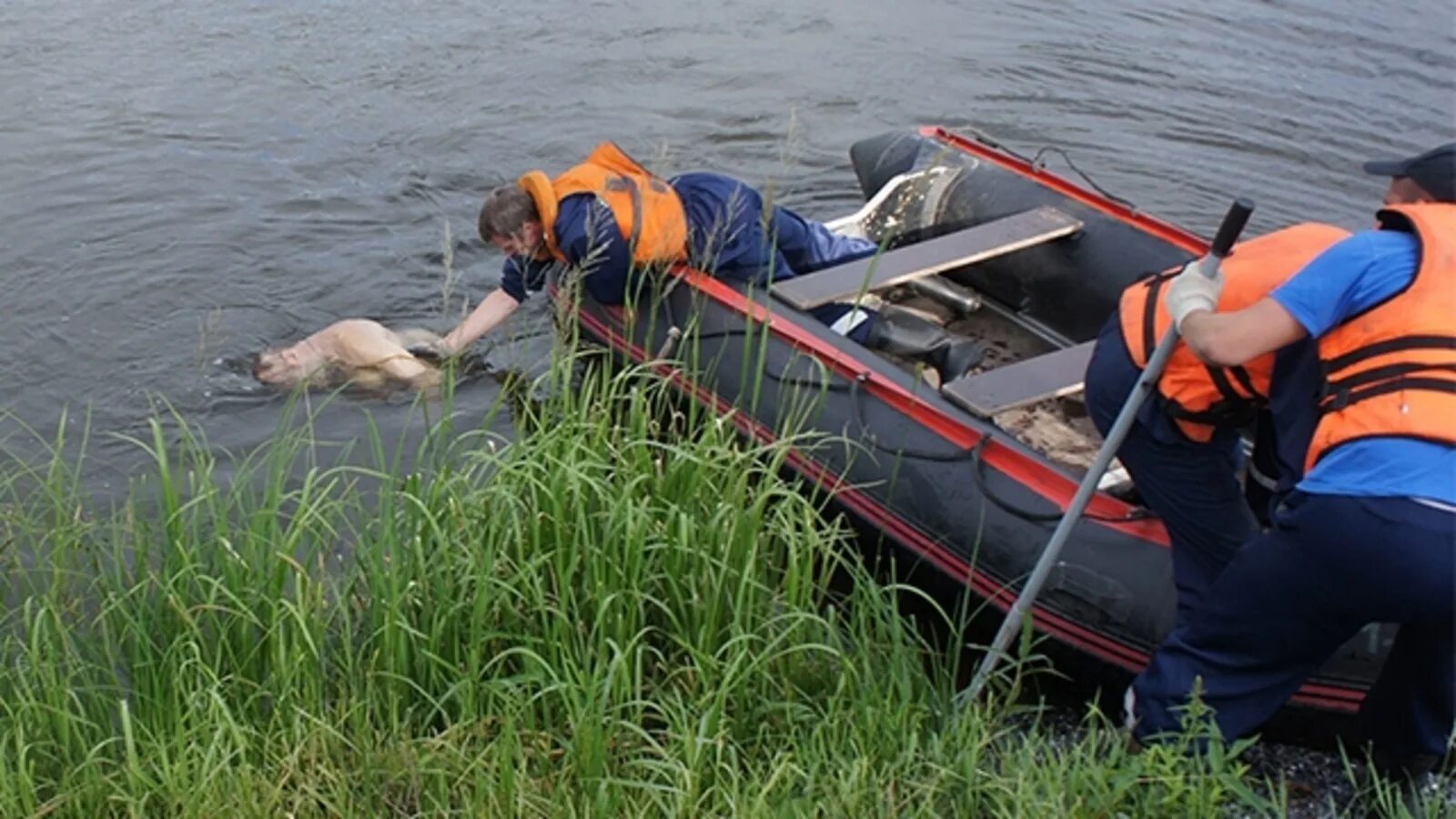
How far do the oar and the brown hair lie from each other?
87.5 inches

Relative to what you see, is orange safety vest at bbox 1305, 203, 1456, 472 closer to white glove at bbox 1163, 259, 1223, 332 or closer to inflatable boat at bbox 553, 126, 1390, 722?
white glove at bbox 1163, 259, 1223, 332

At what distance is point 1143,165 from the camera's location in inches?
324

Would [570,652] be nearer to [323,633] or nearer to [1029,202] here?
[323,633]

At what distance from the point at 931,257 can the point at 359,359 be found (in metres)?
2.10

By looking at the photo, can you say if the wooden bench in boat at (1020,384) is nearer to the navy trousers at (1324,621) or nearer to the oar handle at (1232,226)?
the navy trousers at (1324,621)

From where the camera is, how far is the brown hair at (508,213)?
520 cm

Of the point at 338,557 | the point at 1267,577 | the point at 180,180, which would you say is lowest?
the point at 180,180

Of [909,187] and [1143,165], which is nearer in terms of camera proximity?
[909,187]

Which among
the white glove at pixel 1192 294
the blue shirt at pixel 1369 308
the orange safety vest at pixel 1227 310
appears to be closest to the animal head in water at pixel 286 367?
the orange safety vest at pixel 1227 310

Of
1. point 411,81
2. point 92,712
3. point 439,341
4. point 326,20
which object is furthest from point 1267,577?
point 326,20

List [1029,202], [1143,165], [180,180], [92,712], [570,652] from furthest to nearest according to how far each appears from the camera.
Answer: [1143,165]
[180,180]
[1029,202]
[570,652]
[92,712]

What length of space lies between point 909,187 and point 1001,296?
2.10 feet

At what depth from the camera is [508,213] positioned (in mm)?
5203

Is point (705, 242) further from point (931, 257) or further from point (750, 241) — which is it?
point (931, 257)
